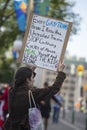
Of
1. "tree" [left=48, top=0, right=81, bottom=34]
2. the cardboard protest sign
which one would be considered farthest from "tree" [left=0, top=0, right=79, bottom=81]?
the cardboard protest sign

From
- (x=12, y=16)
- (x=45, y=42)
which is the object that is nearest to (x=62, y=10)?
(x=12, y=16)

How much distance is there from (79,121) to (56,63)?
1952 cm

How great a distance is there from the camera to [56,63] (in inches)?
336

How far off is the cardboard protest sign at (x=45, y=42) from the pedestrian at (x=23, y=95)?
77 centimetres

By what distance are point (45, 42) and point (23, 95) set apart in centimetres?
123

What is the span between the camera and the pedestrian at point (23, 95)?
A: 7715mm

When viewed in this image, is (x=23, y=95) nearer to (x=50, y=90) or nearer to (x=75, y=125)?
(x=50, y=90)

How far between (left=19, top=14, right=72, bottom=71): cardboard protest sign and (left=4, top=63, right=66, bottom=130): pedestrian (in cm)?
77

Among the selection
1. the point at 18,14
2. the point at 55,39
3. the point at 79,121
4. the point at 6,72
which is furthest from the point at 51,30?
the point at 6,72

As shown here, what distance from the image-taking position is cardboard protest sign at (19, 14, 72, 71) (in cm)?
861

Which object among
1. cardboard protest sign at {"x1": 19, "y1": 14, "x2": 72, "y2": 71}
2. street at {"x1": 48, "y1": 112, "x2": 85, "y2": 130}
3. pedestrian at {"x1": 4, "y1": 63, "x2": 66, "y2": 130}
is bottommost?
street at {"x1": 48, "y1": 112, "x2": 85, "y2": 130}

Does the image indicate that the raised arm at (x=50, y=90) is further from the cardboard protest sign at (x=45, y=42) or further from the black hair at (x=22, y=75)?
the cardboard protest sign at (x=45, y=42)

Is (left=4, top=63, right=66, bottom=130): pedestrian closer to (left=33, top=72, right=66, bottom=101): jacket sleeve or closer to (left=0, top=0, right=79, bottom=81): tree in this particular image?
(left=33, top=72, right=66, bottom=101): jacket sleeve

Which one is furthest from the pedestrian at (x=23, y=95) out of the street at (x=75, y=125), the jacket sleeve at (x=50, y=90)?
the street at (x=75, y=125)
